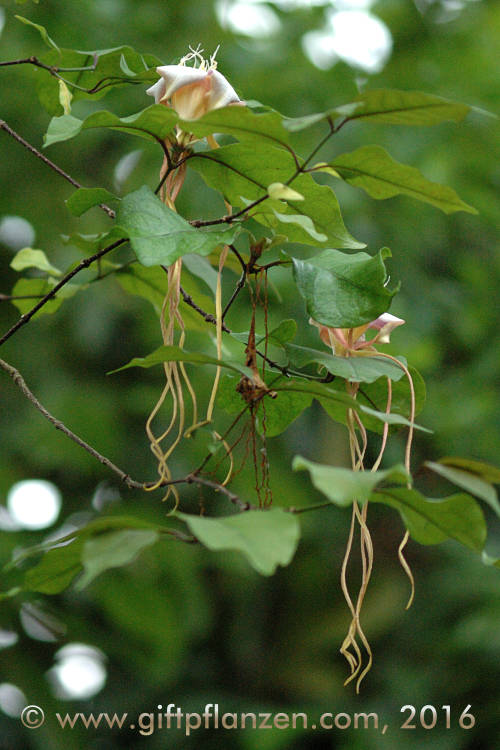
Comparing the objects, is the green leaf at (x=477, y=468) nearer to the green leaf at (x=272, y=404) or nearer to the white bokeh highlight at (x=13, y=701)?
the green leaf at (x=272, y=404)

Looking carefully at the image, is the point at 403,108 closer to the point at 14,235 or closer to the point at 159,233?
the point at 159,233

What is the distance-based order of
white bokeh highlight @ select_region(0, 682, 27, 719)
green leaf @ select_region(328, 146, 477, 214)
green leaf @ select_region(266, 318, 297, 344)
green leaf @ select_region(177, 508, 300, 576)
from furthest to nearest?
white bokeh highlight @ select_region(0, 682, 27, 719) → green leaf @ select_region(266, 318, 297, 344) → green leaf @ select_region(328, 146, 477, 214) → green leaf @ select_region(177, 508, 300, 576)

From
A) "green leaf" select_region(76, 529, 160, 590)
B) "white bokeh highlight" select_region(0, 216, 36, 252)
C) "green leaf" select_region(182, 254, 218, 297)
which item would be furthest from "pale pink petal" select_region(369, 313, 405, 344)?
"white bokeh highlight" select_region(0, 216, 36, 252)

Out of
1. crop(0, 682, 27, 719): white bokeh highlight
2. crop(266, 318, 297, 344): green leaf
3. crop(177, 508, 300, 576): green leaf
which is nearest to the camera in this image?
crop(177, 508, 300, 576): green leaf

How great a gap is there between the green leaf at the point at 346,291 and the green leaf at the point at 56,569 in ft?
0.54

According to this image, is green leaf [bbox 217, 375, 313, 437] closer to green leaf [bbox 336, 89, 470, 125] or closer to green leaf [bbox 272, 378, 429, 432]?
green leaf [bbox 272, 378, 429, 432]

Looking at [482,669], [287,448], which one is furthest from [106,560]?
[287,448]

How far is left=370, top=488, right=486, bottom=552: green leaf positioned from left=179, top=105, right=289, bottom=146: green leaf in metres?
0.17

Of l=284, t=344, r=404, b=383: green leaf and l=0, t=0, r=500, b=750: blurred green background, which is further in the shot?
l=0, t=0, r=500, b=750: blurred green background

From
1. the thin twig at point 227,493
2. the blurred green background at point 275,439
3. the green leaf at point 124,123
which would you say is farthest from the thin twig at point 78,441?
the blurred green background at point 275,439

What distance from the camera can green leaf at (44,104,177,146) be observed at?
0.39m

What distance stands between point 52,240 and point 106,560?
1.26m

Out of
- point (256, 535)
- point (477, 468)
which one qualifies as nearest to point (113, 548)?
point (256, 535)

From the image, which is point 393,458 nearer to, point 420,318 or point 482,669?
point 420,318
